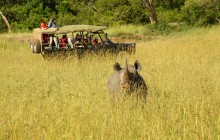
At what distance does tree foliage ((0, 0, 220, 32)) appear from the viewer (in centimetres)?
3662

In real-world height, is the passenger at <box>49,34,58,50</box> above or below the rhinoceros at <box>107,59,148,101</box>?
below

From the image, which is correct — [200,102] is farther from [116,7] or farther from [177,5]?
[177,5]

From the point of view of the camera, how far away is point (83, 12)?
4044cm

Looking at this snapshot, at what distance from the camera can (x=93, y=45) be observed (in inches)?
646

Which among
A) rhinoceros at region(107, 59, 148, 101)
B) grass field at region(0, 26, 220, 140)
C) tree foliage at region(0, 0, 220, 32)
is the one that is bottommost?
tree foliage at region(0, 0, 220, 32)

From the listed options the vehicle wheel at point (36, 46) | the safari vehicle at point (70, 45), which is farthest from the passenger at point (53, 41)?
the vehicle wheel at point (36, 46)

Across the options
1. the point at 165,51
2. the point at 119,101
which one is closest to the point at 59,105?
the point at 119,101

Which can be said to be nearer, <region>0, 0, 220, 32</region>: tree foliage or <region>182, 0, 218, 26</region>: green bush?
<region>182, 0, 218, 26</region>: green bush

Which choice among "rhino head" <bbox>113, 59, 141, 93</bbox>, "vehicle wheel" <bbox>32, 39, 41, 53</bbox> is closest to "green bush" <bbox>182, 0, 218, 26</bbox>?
"vehicle wheel" <bbox>32, 39, 41, 53</bbox>

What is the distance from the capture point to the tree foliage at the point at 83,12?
120 feet

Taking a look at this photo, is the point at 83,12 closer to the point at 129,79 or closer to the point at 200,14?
the point at 200,14

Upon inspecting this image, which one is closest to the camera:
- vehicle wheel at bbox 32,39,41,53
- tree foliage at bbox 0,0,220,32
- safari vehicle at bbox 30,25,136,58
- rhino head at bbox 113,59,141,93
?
rhino head at bbox 113,59,141,93

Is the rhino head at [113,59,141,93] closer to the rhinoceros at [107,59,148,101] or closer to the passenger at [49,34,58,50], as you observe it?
the rhinoceros at [107,59,148,101]

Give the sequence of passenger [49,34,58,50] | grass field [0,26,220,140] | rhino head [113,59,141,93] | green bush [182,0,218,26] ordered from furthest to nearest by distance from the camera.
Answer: green bush [182,0,218,26] → passenger [49,34,58,50] → rhino head [113,59,141,93] → grass field [0,26,220,140]
